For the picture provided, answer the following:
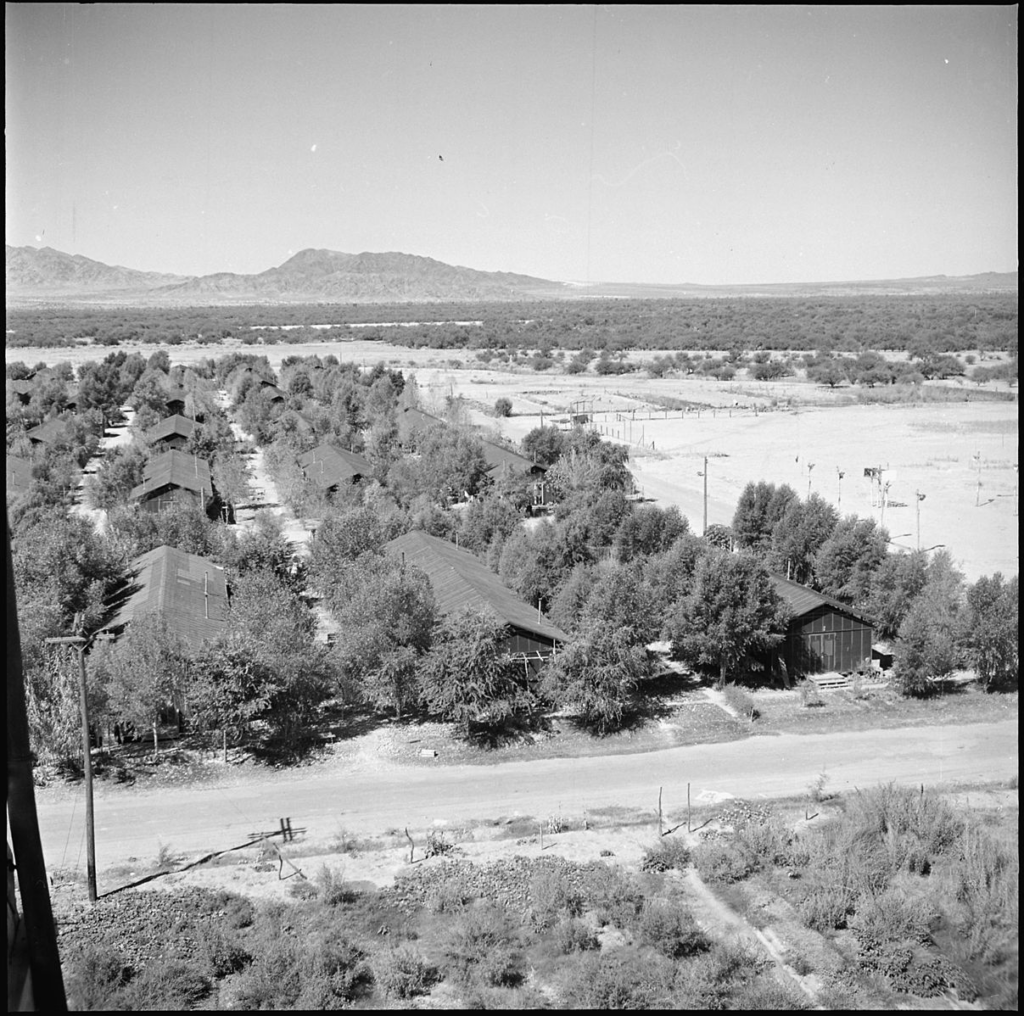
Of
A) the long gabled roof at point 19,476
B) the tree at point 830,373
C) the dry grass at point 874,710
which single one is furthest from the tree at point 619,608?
the tree at point 830,373

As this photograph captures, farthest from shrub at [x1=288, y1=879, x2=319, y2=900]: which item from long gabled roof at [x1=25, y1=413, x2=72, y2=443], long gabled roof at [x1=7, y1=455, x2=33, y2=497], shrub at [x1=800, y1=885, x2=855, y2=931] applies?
long gabled roof at [x1=25, y1=413, x2=72, y2=443]

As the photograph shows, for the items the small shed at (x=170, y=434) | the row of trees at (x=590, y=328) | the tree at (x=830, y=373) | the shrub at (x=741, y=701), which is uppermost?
the row of trees at (x=590, y=328)

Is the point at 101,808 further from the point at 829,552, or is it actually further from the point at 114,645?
the point at 829,552

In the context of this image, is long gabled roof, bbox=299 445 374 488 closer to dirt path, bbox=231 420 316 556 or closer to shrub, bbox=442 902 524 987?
dirt path, bbox=231 420 316 556

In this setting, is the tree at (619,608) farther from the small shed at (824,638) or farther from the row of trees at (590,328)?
the row of trees at (590,328)

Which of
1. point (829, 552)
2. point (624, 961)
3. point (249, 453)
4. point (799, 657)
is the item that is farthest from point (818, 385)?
point (624, 961)

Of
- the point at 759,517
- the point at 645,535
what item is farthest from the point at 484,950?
the point at 759,517
